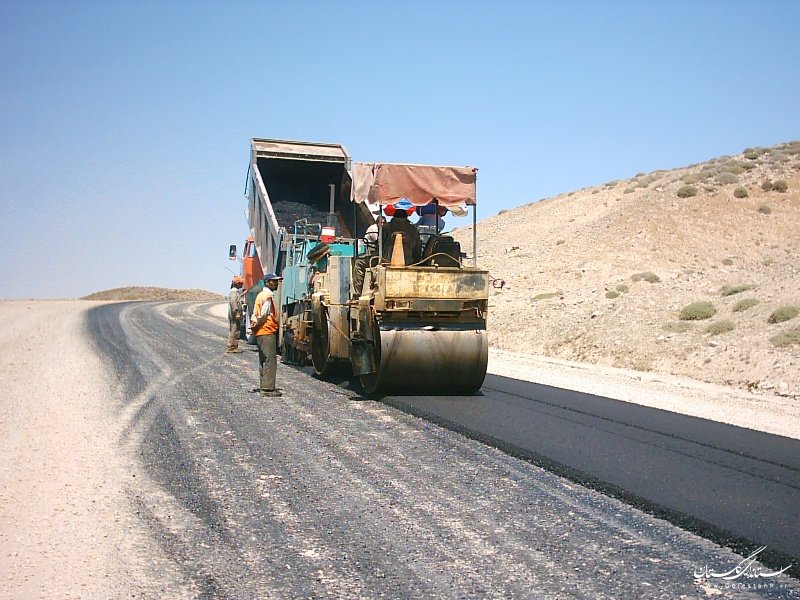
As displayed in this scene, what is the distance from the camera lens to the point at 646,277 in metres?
26.8

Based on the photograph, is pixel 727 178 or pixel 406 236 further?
pixel 727 178

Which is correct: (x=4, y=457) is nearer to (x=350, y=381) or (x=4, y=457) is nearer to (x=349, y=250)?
(x=350, y=381)

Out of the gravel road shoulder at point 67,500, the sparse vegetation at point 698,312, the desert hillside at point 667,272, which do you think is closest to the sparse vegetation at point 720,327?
the desert hillside at point 667,272

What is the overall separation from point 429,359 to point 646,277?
1894cm

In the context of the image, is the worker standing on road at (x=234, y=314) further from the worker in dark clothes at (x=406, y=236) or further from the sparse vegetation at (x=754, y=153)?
the sparse vegetation at (x=754, y=153)

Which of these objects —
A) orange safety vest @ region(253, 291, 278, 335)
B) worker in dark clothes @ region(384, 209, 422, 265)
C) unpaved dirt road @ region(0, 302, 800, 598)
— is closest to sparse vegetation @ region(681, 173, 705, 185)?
worker in dark clothes @ region(384, 209, 422, 265)

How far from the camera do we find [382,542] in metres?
4.51

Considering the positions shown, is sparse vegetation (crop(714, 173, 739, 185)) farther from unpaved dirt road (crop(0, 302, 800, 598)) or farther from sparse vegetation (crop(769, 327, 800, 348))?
unpaved dirt road (crop(0, 302, 800, 598))

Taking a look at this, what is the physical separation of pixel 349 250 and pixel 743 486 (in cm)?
804

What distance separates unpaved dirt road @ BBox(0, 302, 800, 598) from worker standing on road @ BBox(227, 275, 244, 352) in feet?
22.6

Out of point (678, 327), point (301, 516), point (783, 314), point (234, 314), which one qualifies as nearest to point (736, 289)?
point (678, 327)

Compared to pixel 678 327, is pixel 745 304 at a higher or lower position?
higher

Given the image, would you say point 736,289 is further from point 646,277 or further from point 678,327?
point 646,277

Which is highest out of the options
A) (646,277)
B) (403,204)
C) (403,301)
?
(403,204)
